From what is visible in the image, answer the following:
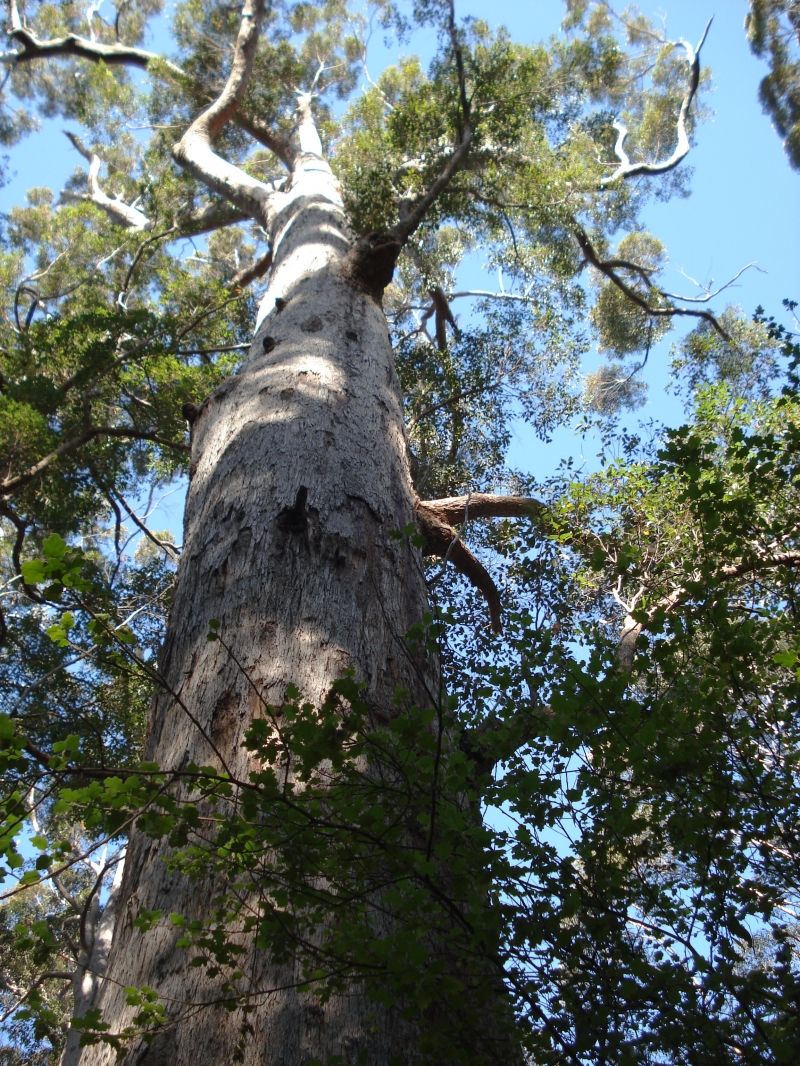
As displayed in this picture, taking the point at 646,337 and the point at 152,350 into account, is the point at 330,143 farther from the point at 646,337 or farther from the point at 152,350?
the point at 152,350

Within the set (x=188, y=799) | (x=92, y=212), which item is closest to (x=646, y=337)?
(x=92, y=212)

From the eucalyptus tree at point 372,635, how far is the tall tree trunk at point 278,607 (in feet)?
0.03

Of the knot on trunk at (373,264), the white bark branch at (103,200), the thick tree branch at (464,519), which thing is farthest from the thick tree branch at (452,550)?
the white bark branch at (103,200)

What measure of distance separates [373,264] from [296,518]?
2640 mm

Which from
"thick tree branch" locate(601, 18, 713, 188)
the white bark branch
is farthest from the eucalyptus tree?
the white bark branch

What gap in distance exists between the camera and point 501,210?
30.5 feet

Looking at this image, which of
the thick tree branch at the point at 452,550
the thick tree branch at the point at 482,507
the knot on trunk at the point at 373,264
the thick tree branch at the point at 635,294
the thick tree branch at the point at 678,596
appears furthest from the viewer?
the thick tree branch at the point at 635,294

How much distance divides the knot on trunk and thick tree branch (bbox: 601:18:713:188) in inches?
341

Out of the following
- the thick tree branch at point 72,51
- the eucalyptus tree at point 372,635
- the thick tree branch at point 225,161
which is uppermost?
the thick tree branch at point 72,51

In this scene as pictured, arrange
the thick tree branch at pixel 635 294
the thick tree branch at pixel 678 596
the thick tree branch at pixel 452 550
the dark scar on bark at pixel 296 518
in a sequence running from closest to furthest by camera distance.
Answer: the thick tree branch at pixel 678 596 < the dark scar on bark at pixel 296 518 < the thick tree branch at pixel 452 550 < the thick tree branch at pixel 635 294

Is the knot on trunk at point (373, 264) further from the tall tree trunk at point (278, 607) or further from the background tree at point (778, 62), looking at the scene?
the background tree at point (778, 62)

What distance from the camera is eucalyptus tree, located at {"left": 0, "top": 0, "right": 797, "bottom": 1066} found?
1.39 meters

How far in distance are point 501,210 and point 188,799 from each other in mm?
8636

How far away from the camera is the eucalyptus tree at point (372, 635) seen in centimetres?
139
